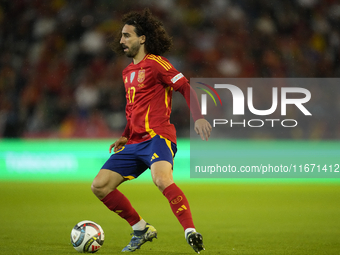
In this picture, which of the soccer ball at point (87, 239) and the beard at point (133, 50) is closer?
the soccer ball at point (87, 239)

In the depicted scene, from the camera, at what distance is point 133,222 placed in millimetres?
3662

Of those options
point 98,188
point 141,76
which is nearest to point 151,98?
point 141,76

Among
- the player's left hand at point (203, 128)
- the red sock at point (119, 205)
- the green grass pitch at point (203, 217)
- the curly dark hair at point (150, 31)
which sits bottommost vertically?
the green grass pitch at point (203, 217)

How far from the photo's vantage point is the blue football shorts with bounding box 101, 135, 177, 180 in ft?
11.0

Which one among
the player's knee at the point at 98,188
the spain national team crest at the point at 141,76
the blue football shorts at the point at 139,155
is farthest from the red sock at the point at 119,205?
the spain national team crest at the point at 141,76

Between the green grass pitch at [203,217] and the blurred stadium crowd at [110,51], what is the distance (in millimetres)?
3189

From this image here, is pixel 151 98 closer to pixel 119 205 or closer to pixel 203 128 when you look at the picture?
pixel 203 128

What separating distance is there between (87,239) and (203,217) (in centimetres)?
213

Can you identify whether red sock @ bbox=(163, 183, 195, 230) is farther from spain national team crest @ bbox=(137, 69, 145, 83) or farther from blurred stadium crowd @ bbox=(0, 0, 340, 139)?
blurred stadium crowd @ bbox=(0, 0, 340, 139)

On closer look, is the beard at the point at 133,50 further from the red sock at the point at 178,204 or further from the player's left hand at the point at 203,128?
the red sock at the point at 178,204

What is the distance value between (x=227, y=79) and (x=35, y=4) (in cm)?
600

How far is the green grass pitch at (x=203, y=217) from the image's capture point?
3.72m

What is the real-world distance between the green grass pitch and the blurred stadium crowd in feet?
10.5

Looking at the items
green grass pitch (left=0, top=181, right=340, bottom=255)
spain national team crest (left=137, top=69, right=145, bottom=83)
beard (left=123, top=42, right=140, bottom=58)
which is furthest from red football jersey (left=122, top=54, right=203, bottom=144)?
green grass pitch (left=0, top=181, right=340, bottom=255)
